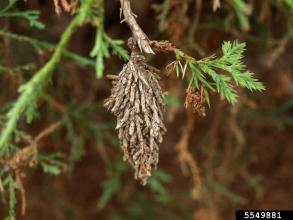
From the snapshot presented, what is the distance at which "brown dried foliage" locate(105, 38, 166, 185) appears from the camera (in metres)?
1.16

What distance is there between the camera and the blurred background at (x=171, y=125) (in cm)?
229

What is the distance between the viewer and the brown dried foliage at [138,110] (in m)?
1.16

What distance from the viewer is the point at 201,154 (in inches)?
129

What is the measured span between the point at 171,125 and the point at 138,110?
260 centimetres

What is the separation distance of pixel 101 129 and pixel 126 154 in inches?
54.8

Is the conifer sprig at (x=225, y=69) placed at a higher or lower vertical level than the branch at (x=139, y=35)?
lower

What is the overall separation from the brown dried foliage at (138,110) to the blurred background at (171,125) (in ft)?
1.40

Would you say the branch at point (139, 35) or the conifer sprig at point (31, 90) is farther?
the branch at point (139, 35)

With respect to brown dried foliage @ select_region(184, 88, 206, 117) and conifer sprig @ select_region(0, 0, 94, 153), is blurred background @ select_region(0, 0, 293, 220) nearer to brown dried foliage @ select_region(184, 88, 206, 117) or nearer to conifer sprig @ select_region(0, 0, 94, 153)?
brown dried foliage @ select_region(184, 88, 206, 117)

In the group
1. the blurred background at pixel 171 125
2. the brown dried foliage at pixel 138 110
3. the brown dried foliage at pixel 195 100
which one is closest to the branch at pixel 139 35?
the brown dried foliage at pixel 138 110

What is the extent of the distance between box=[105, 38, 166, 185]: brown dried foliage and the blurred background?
0.43 m

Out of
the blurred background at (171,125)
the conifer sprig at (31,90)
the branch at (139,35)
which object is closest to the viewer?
the conifer sprig at (31,90)

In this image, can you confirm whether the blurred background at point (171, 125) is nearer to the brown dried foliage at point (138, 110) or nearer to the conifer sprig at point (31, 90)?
the brown dried foliage at point (138, 110)

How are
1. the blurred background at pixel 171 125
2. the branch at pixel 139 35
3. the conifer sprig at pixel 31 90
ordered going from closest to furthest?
the conifer sprig at pixel 31 90
the branch at pixel 139 35
the blurred background at pixel 171 125
